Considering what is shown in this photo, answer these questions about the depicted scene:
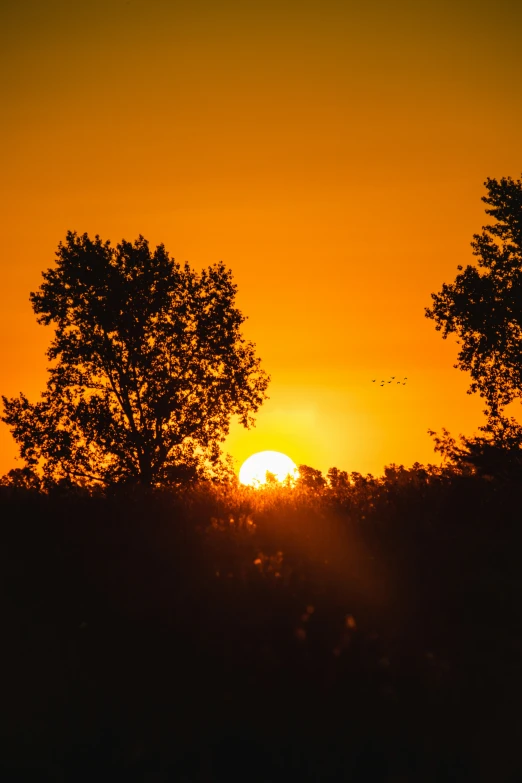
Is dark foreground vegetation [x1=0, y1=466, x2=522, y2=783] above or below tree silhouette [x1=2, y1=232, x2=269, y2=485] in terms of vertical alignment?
below

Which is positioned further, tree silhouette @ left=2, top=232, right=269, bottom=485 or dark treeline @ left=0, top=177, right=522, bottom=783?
tree silhouette @ left=2, top=232, right=269, bottom=485

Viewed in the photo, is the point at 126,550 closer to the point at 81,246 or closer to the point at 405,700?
the point at 405,700

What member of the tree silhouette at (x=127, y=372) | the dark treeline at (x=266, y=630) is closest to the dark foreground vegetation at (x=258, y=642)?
the dark treeline at (x=266, y=630)

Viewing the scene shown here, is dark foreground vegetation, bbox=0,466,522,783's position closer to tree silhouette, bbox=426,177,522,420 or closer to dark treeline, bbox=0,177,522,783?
dark treeline, bbox=0,177,522,783

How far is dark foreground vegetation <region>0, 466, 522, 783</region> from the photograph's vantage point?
233 inches

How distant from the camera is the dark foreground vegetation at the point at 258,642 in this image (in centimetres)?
591

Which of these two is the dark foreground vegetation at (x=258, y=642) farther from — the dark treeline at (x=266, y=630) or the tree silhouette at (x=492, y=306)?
the tree silhouette at (x=492, y=306)

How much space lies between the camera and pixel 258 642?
714 cm

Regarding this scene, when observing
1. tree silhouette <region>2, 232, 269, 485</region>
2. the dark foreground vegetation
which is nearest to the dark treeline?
the dark foreground vegetation

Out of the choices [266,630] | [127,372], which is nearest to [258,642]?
[266,630]

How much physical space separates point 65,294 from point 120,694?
22.6 m

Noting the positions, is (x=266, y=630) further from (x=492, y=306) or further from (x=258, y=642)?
(x=492, y=306)

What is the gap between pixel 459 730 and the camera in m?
6.28

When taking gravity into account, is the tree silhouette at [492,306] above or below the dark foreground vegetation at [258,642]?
above
